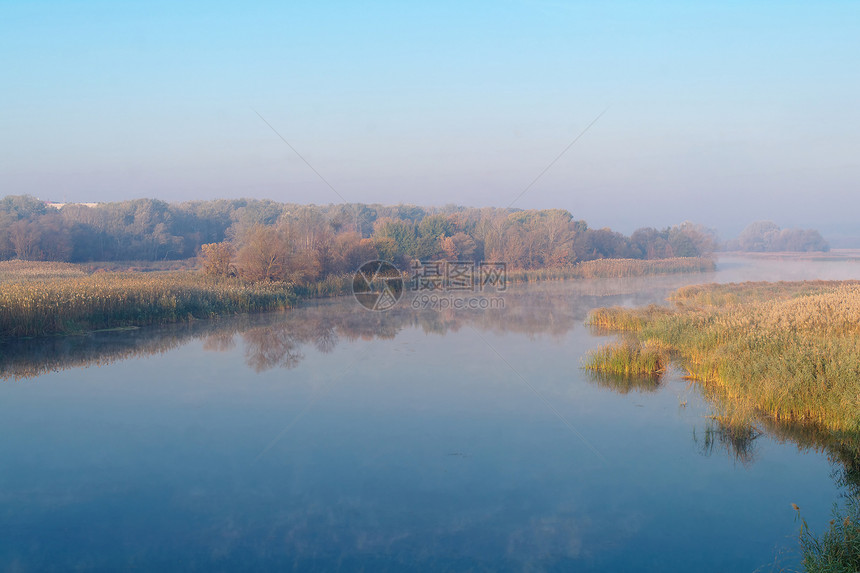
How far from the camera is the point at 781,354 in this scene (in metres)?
7.94

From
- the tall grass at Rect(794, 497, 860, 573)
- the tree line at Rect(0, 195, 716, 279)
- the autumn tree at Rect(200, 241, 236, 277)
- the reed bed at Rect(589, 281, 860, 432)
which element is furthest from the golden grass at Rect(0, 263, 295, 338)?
the tall grass at Rect(794, 497, 860, 573)

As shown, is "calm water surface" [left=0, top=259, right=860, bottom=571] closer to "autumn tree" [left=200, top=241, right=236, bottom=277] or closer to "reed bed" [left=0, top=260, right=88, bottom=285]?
"reed bed" [left=0, top=260, right=88, bottom=285]

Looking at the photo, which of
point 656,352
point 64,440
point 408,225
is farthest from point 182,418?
point 408,225

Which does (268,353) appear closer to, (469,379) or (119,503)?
(469,379)

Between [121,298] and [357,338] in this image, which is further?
[121,298]

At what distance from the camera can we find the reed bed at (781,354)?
6625 millimetres

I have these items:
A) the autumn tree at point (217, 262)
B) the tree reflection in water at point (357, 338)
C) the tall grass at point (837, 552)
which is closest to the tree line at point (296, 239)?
the autumn tree at point (217, 262)

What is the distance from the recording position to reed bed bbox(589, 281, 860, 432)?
261 inches

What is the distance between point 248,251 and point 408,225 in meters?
14.6

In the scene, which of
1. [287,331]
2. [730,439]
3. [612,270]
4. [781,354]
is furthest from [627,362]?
[612,270]

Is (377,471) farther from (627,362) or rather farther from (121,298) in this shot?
(121,298)

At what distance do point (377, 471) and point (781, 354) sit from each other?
580cm

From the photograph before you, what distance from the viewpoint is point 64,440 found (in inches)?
257

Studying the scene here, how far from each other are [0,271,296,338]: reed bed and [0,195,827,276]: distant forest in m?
2.65
